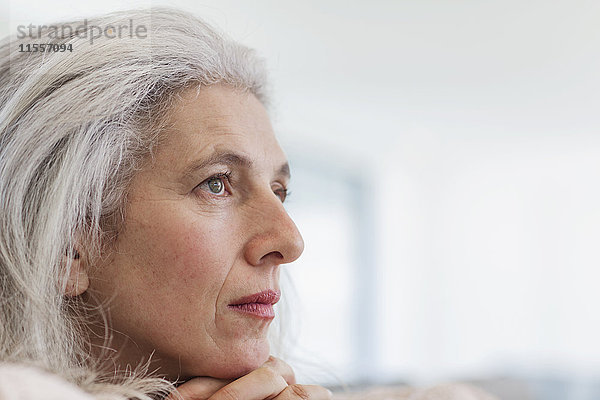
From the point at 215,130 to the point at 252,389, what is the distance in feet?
1.41

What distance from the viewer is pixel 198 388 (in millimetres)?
1002

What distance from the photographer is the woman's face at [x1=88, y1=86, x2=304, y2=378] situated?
1.01m

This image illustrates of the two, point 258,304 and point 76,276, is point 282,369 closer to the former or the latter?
point 258,304

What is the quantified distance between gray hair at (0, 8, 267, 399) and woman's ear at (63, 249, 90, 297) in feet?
0.04

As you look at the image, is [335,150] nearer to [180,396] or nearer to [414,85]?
[414,85]

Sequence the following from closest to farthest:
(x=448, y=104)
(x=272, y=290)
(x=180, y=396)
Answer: (x=180, y=396)
(x=272, y=290)
(x=448, y=104)

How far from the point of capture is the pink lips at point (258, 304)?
3.39 ft

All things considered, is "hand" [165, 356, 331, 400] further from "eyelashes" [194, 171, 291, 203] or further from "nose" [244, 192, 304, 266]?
"eyelashes" [194, 171, 291, 203]

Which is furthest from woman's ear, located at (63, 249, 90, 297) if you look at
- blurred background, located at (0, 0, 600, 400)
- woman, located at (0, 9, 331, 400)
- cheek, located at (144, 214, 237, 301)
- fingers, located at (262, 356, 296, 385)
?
blurred background, located at (0, 0, 600, 400)

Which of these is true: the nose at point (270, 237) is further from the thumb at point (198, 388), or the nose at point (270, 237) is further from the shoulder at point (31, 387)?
the shoulder at point (31, 387)

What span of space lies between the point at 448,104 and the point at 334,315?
2.36 m

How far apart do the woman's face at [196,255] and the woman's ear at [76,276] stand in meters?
0.01

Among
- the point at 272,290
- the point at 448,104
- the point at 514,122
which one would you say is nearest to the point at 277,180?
the point at 272,290

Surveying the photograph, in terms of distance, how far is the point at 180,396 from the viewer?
0.97 m
